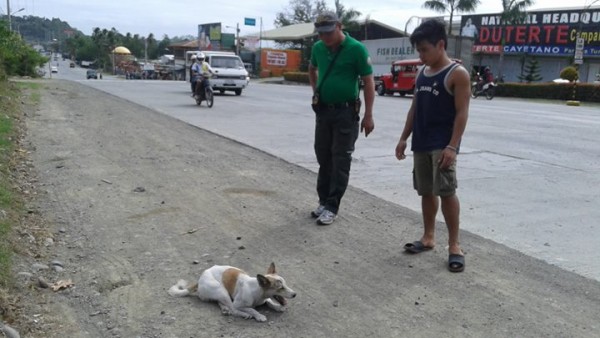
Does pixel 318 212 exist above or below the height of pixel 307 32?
below

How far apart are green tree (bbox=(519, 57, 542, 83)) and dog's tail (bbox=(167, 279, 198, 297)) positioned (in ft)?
136

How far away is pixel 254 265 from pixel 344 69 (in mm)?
1901

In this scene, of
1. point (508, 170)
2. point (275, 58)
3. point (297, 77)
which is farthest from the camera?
point (275, 58)

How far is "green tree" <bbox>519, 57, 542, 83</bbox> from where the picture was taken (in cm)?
4112

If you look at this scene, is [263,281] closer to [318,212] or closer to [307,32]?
[318,212]

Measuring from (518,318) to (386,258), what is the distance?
3.82 feet

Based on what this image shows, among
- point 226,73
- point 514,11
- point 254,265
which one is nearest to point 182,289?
point 254,265

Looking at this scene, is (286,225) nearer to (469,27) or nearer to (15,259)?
(15,259)

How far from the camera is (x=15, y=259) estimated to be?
4.04 m

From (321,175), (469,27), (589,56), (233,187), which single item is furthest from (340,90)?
(469,27)

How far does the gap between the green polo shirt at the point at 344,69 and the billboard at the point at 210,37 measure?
78.0 meters

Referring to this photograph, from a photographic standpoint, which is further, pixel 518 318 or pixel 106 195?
pixel 106 195

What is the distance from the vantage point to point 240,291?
3.42m

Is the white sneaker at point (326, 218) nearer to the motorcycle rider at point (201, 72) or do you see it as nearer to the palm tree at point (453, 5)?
the motorcycle rider at point (201, 72)
